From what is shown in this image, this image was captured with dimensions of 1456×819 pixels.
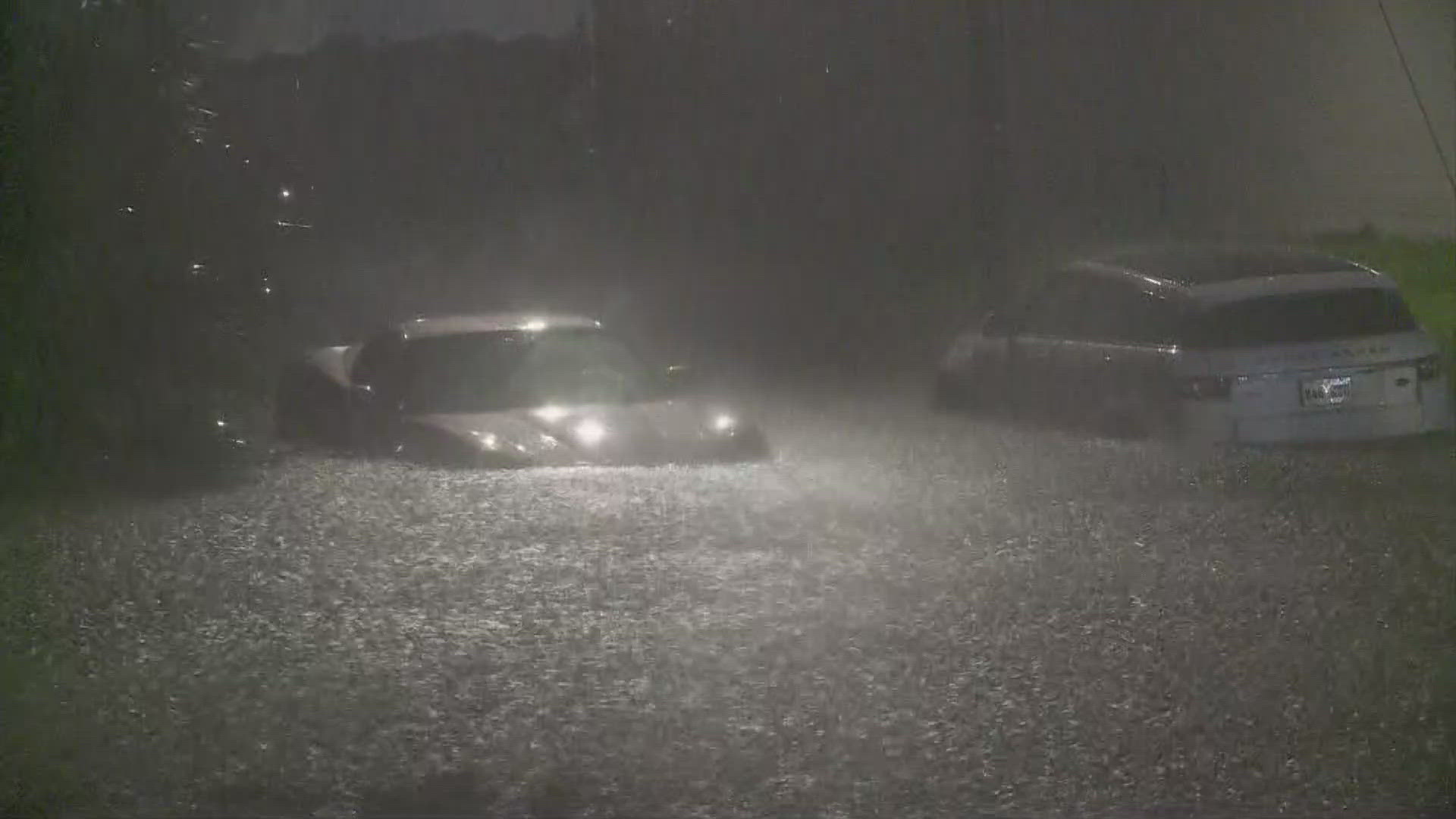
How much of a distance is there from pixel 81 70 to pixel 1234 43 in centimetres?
637

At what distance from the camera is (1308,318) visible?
924 centimetres

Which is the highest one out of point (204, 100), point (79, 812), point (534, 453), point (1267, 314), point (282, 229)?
point (204, 100)

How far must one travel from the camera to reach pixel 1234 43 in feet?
36.2

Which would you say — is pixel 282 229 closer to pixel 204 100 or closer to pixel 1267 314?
pixel 204 100

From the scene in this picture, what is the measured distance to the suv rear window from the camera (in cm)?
920

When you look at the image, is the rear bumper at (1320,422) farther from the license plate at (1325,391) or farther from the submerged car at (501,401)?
the submerged car at (501,401)

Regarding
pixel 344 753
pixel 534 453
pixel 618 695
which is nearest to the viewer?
pixel 344 753

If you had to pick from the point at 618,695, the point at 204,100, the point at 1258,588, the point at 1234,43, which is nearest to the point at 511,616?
the point at 618,695

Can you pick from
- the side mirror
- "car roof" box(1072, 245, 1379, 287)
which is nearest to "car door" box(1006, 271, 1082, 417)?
"car roof" box(1072, 245, 1379, 287)

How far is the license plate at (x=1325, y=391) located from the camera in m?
9.05

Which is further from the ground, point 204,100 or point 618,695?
point 204,100

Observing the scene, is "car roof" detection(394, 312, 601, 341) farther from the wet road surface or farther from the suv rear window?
the suv rear window

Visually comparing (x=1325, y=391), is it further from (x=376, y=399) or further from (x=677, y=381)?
(x=376, y=399)

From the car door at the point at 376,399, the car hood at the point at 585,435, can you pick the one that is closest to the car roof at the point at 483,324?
the car door at the point at 376,399
